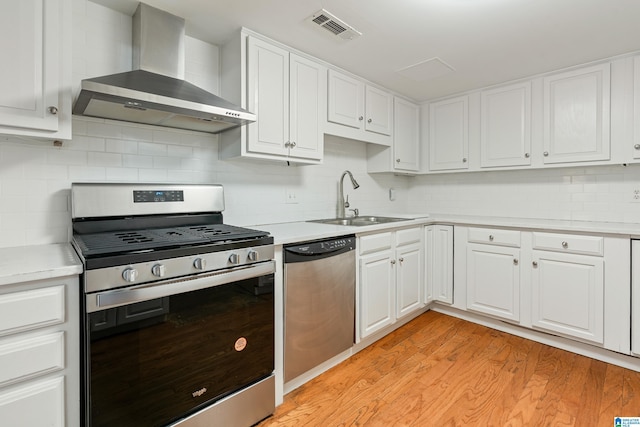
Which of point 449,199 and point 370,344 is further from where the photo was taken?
point 449,199

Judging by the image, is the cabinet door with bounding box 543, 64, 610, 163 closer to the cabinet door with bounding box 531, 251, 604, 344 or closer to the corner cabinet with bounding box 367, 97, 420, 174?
the cabinet door with bounding box 531, 251, 604, 344

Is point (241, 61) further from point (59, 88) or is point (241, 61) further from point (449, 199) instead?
point (449, 199)

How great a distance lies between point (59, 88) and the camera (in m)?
1.42

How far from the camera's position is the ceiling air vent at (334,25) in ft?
6.20

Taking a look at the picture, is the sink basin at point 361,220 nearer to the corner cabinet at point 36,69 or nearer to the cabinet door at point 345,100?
the cabinet door at point 345,100

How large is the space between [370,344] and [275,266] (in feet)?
4.23

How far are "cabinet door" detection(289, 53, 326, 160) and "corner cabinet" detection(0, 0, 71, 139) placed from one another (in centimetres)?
126

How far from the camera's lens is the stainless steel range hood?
146cm

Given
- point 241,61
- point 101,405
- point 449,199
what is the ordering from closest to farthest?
point 101,405
point 241,61
point 449,199

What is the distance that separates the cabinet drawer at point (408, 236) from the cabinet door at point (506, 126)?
99cm

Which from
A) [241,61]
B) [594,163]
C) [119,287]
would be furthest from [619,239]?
[119,287]

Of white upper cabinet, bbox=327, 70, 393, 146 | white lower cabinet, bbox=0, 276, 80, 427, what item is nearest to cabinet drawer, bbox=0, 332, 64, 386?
white lower cabinet, bbox=0, 276, 80, 427

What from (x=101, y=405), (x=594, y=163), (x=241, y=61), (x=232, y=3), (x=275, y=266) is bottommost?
(x=101, y=405)

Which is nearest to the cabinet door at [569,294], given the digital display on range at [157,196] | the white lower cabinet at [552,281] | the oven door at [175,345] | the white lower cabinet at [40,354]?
the white lower cabinet at [552,281]
